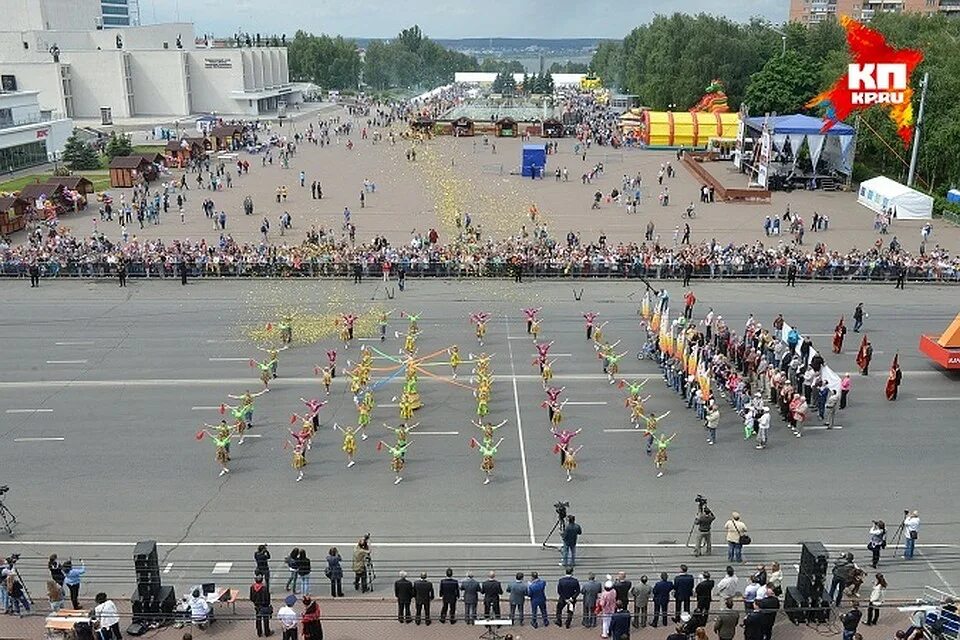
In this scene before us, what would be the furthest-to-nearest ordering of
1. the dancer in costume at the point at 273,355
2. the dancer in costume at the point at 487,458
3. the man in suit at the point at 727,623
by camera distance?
the dancer in costume at the point at 273,355, the dancer in costume at the point at 487,458, the man in suit at the point at 727,623

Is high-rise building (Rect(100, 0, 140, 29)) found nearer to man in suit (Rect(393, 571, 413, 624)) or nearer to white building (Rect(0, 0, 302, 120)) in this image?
white building (Rect(0, 0, 302, 120))

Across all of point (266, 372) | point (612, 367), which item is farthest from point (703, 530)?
point (266, 372)

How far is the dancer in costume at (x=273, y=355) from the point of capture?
25.7m

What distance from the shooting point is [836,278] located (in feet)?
119

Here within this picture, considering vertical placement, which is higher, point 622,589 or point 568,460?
point 622,589

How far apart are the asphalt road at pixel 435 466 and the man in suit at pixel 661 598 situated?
1.89 meters

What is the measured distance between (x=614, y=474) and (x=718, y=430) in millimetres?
3978

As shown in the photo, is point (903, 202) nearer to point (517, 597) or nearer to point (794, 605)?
point (794, 605)

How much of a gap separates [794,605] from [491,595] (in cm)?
511

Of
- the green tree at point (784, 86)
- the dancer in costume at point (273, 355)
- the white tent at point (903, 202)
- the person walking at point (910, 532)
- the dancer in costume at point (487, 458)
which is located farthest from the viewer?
the green tree at point (784, 86)

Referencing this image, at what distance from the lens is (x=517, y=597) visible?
13.8 m

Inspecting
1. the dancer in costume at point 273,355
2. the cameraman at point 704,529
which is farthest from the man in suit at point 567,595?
the dancer in costume at point 273,355

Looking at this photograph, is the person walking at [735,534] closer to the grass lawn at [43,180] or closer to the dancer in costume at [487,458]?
the dancer in costume at [487,458]

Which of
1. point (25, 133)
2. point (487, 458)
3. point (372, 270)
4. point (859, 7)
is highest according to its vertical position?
point (859, 7)
